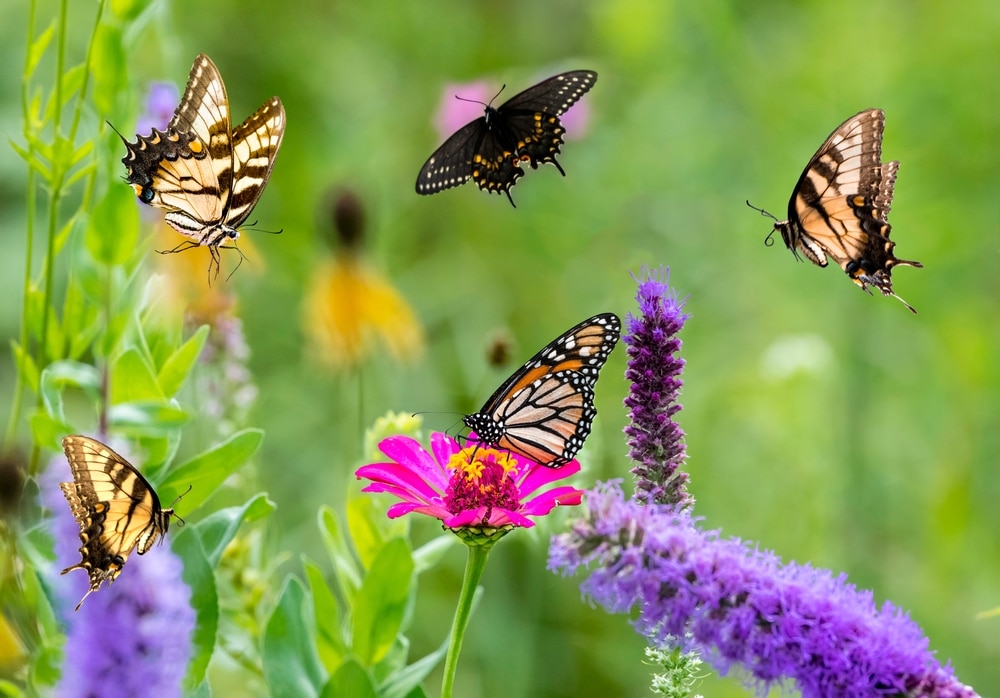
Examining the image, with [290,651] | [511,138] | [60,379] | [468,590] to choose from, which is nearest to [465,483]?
[468,590]

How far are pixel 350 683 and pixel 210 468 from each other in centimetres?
20

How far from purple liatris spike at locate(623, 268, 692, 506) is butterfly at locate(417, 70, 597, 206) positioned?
65 cm

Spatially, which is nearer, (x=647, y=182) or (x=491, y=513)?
(x=491, y=513)

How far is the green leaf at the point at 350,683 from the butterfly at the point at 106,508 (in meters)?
0.15

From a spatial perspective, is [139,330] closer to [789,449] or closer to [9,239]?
[789,449]

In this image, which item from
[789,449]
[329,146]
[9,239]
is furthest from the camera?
[329,146]

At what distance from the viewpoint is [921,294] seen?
214 centimetres

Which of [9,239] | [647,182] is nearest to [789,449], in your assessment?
[647,182]

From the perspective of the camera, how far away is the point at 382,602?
85 cm

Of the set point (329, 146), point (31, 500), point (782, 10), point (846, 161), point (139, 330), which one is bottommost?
point (31, 500)

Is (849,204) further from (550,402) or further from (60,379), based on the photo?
(60,379)

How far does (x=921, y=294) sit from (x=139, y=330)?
1.67m

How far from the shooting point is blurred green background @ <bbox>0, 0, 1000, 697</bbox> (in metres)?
1.92

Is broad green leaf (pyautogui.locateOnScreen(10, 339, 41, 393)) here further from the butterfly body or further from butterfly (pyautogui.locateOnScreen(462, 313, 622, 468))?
the butterfly body
